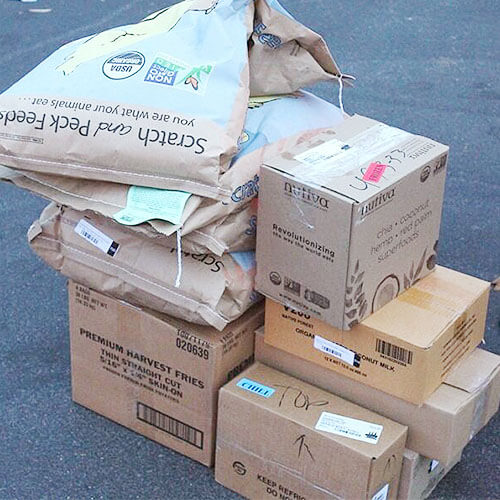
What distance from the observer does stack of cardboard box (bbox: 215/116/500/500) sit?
207cm

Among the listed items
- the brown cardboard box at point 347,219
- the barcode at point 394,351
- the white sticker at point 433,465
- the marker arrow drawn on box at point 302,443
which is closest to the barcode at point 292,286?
the brown cardboard box at point 347,219

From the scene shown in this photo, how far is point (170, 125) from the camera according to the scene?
2104mm

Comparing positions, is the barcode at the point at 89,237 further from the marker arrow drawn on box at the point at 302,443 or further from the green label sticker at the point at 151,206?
the marker arrow drawn on box at the point at 302,443

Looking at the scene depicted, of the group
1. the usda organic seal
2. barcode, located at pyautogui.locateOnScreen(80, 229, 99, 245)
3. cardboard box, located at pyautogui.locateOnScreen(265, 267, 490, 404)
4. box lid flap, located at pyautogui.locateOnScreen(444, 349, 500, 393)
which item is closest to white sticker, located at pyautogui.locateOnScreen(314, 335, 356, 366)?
cardboard box, located at pyautogui.locateOnScreen(265, 267, 490, 404)

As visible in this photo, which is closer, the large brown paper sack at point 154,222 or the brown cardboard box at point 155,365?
the large brown paper sack at point 154,222

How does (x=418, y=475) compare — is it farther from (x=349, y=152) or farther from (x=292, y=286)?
(x=349, y=152)

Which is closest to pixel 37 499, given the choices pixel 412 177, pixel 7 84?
pixel 412 177

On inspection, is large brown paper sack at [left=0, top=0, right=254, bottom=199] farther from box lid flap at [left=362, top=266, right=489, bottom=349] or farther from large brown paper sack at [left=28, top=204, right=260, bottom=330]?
box lid flap at [left=362, top=266, right=489, bottom=349]

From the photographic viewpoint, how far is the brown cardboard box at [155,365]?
2326mm

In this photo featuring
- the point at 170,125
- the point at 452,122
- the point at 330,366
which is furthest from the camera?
the point at 452,122

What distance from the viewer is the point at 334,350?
7.26ft

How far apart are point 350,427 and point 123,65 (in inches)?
38.4

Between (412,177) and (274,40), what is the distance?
1.61 ft

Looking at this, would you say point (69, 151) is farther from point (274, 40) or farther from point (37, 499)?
point (37, 499)
